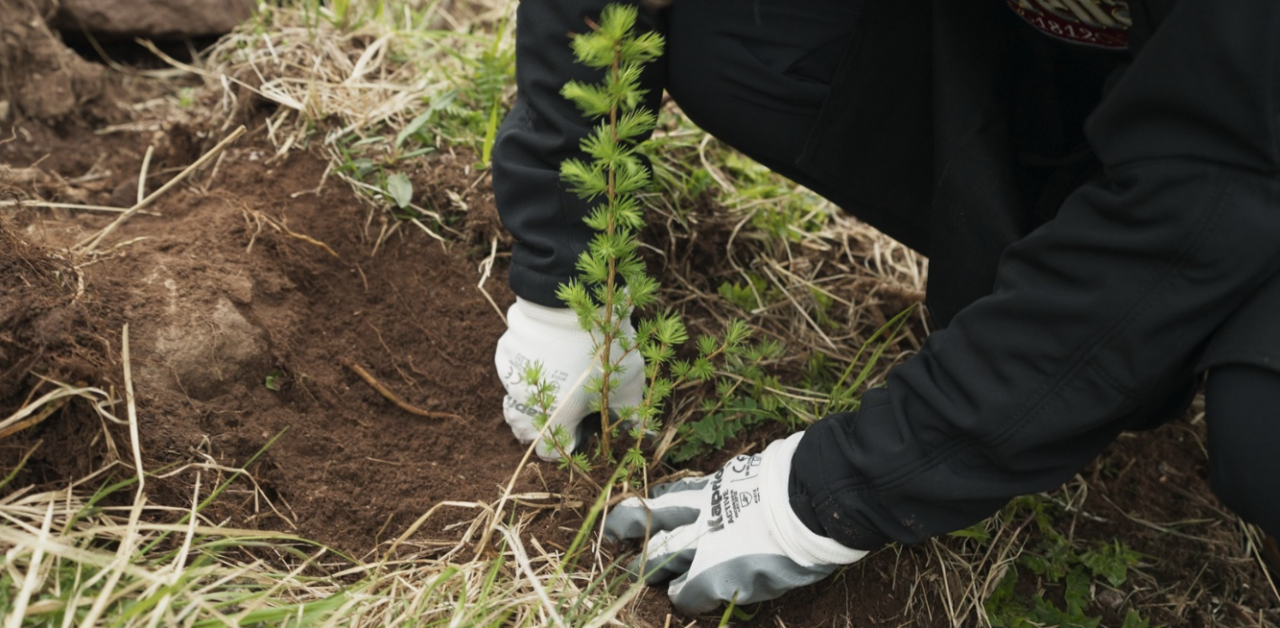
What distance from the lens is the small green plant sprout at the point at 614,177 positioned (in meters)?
1.18

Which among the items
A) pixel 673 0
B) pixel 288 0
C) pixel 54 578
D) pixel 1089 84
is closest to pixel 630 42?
pixel 673 0

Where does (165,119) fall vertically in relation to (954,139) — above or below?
below

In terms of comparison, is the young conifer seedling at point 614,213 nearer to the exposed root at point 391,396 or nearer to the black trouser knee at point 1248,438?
the exposed root at point 391,396

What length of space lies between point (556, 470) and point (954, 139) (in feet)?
2.48

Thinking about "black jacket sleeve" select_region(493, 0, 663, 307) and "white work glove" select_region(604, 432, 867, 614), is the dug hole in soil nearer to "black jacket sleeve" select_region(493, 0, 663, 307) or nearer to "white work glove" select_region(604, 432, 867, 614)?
"white work glove" select_region(604, 432, 867, 614)

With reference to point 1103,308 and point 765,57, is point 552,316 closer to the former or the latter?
point 765,57

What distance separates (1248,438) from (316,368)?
4.32ft

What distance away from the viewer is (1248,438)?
1080 millimetres

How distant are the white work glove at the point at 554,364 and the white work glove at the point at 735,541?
19 cm

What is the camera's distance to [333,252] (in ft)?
6.09

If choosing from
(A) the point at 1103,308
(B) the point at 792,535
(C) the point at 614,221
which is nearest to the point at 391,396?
(C) the point at 614,221

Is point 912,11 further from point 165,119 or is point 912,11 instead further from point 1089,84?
point 165,119

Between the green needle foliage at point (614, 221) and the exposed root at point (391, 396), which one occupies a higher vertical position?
the green needle foliage at point (614, 221)

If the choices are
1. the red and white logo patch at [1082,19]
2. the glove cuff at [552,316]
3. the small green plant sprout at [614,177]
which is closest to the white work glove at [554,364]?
the glove cuff at [552,316]
